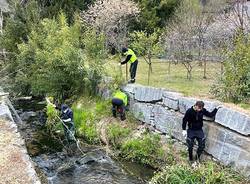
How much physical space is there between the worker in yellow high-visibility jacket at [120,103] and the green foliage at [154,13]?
617 inches

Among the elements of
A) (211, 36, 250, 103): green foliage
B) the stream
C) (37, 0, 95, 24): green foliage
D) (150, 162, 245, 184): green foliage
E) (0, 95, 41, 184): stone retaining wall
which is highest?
(37, 0, 95, 24): green foliage

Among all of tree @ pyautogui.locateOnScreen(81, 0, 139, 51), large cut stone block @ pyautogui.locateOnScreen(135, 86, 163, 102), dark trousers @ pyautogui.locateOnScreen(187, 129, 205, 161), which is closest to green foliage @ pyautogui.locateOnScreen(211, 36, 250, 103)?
dark trousers @ pyautogui.locateOnScreen(187, 129, 205, 161)

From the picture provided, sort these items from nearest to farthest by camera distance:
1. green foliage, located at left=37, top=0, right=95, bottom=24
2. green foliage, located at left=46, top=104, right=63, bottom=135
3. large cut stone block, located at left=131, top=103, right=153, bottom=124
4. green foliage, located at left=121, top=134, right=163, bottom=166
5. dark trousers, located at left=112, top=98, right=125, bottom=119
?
green foliage, located at left=121, top=134, right=163, bottom=166
large cut stone block, located at left=131, top=103, right=153, bottom=124
dark trousers, located at left=112, top=98, right=125, bottom=119
green foliage, located at left=46, top=104, right=63, bottom=135
green foliage, located at left=37, top=0, right=95, bottom=24

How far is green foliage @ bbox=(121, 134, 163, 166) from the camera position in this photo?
13.3m

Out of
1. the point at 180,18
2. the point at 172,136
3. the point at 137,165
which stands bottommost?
the point at 137,165

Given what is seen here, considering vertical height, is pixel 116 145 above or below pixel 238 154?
below

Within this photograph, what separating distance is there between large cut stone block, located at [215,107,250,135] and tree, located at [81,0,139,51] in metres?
15.8

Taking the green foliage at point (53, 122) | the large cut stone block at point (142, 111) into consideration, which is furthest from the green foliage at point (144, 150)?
the green foliage at point (53, 122)

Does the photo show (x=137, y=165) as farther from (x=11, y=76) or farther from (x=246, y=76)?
(x=11, y=76)

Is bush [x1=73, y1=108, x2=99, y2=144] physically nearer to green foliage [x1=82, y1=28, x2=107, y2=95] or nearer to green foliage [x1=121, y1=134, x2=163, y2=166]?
green foliage [x1=82, y1=28, x2=107, y2=95]

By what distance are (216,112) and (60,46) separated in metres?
10.2

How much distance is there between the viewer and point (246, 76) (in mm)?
12453

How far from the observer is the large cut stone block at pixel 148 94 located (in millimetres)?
14688

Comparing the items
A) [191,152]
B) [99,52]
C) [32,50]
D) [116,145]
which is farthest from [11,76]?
[191,152]
